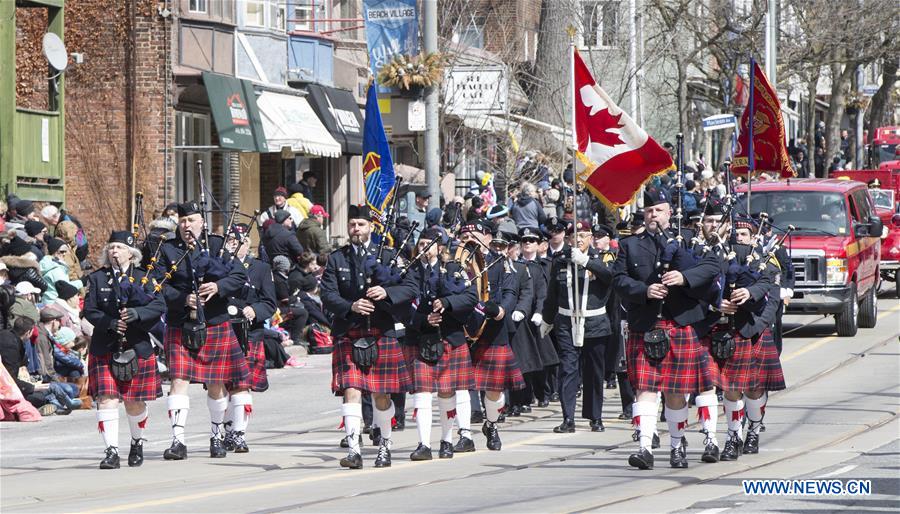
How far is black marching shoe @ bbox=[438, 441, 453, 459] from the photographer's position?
13039 millimetres

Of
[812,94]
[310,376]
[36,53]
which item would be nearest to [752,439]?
[310,376]

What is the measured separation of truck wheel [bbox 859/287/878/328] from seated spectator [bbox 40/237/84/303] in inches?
484

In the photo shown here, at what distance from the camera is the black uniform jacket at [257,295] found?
13.6 m

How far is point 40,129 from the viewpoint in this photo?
2588 centimetres

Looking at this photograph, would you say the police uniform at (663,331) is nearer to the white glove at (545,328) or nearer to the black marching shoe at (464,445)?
the black marching shoe at (464,445)

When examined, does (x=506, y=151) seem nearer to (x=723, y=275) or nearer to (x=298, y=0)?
(x=298, y=0)

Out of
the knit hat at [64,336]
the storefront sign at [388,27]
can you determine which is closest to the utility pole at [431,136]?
the storefront sign at [388,27]

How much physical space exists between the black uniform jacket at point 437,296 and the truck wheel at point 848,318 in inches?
467

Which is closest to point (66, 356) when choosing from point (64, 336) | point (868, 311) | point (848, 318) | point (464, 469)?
point (64, 336)

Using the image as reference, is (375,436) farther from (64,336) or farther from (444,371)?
(64,336)

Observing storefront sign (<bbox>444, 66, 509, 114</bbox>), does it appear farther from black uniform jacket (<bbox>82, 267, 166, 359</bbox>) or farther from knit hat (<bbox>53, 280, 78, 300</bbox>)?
black uniform jacket (<bbox>82, 267, 166, 359</bbox>)

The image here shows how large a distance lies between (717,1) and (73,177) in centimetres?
2123

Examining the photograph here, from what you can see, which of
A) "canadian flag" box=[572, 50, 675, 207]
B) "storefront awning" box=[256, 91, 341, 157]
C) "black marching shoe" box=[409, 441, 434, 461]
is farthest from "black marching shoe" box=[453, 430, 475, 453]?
"storefront awning" box=[256, 91, 341, 157]

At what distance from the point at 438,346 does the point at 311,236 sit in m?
11.7
